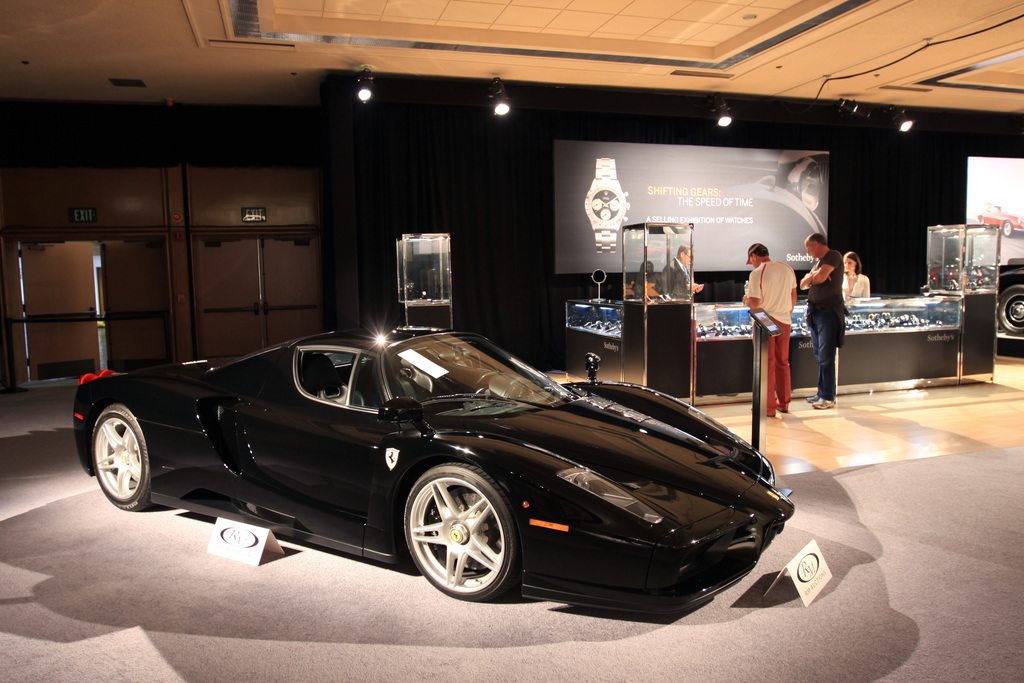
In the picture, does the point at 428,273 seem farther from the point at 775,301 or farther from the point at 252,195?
the point at 252,195

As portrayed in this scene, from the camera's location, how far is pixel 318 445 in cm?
275

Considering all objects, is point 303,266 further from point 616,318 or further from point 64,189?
point 616,318

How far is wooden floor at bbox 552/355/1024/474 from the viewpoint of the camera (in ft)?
15.1

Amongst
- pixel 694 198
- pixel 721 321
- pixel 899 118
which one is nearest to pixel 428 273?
pixel 721 321

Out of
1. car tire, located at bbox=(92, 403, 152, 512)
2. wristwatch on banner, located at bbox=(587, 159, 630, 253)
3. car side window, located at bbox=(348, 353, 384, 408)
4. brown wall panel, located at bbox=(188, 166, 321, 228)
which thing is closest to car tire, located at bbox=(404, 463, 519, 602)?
car side window, located at bbox=(348, 353, 384, 408)

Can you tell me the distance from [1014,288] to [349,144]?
368 inches

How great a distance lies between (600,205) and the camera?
30.0 feet

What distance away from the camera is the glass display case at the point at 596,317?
669 cm

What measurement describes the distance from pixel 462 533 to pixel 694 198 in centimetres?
814

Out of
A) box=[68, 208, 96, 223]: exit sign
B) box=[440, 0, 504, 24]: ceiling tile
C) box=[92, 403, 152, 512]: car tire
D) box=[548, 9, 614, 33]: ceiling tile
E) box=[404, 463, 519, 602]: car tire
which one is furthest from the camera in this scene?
box=[68, 208, 96, 223]: exit sign

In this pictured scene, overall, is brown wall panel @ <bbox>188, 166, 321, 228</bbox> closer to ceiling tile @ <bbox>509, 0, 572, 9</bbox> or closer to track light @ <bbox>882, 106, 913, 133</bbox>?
ceiling tile @ <bbox>509, 0, 572, 9</bbox>

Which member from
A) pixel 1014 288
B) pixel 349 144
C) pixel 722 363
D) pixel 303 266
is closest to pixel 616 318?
pixel 722 363

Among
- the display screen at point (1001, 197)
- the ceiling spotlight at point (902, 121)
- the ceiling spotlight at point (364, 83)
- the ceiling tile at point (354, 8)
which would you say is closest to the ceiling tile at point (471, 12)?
the ceiling tile at point (354, 8)

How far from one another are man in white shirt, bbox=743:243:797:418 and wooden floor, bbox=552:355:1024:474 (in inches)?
8.7
